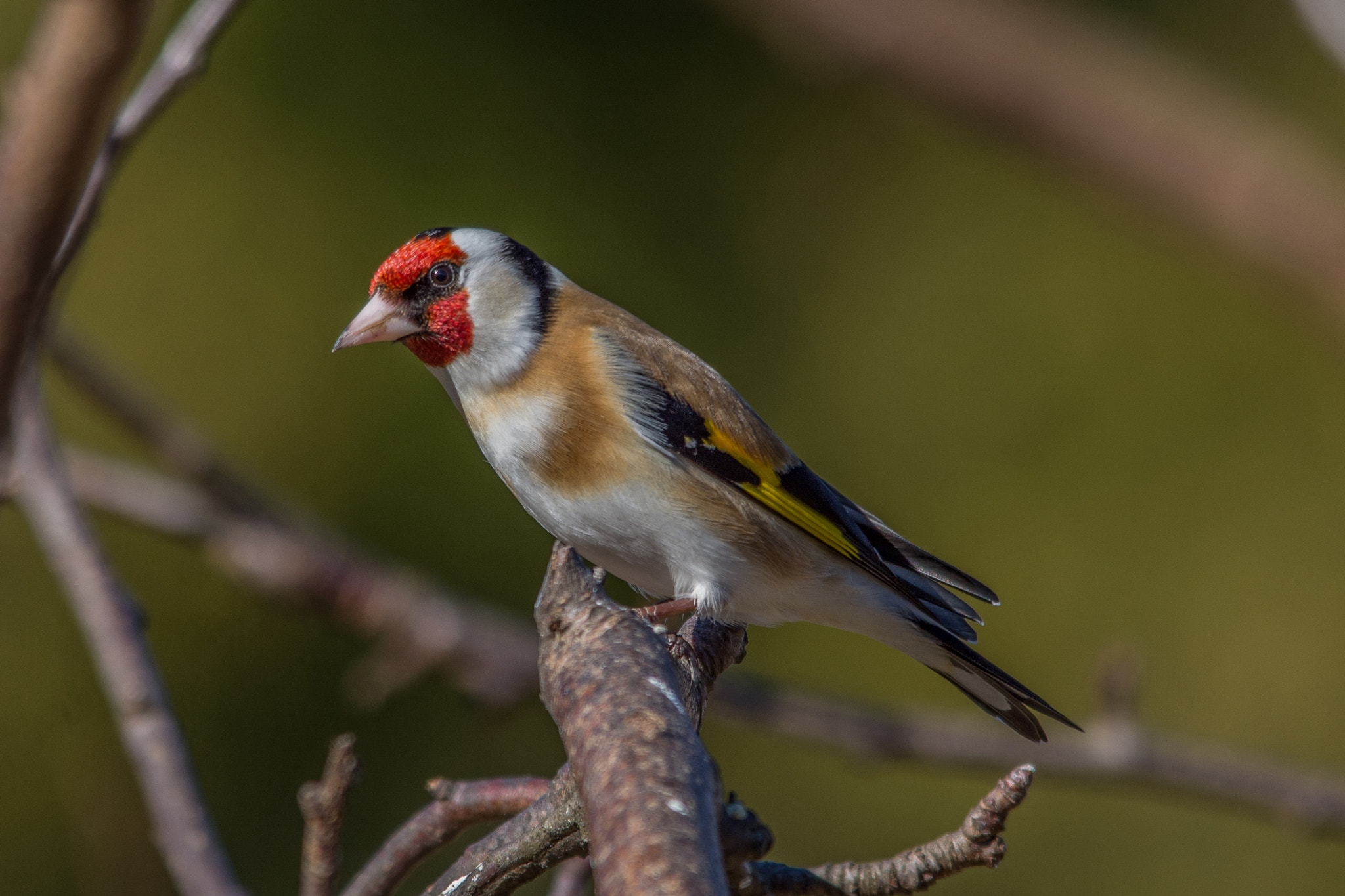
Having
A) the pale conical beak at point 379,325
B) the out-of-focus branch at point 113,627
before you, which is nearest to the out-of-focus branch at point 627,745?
the out-of-focus branch at point 113,627

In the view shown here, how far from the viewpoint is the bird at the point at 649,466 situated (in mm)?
2232

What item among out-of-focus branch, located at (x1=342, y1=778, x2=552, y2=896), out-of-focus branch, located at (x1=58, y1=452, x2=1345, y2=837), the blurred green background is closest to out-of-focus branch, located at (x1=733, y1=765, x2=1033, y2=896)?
out-of-focus branch, located at (x1=342, y1=778, x2=552, y2=896)

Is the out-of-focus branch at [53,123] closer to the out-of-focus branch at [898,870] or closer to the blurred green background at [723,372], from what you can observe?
the out-of-focus branch at [898,870]

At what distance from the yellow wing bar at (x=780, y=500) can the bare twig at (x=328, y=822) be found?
123cm

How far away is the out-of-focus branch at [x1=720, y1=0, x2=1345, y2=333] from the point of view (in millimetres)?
3113

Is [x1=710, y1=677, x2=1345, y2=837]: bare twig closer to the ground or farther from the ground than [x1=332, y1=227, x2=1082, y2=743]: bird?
closer to the ground

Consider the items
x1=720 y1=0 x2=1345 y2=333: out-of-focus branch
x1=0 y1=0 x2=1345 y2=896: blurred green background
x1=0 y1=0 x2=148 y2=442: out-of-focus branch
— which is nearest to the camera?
x1=0 y1=0 x2=148 y2=442: out-of-focus branch

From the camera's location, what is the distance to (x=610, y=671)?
3.50 feet

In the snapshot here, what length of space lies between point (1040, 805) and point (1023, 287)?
5.61ft

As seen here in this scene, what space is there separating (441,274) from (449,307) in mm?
74

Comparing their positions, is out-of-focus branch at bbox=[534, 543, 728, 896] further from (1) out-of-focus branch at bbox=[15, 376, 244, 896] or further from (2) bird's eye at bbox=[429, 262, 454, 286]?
(2) bird's eye at bbox=[429, 262, 454, 286]

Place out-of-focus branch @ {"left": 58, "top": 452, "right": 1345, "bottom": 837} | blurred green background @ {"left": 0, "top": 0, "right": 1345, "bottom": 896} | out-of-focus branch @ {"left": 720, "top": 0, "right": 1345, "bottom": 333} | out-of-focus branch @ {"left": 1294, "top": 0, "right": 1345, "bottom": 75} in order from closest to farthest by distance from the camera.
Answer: out-of-focus branch @ {"left": 1294, "top": 0, "right": 1345, "bottom": 75} < out-of-focus branch @ {"left": 58, "top": 452, "right": 1345, "bottom": 837} < out-of-focus branch @ {"left": 720, "top": 0, "right": 1345, "bottom": 333} < blurred green background @ {"left": 0, "top": 0, "right": 1345, "bottom": 896}

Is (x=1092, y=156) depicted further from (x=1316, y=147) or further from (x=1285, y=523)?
(x=1285, y=523)

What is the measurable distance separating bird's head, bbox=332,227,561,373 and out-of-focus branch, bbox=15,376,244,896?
0.59 m
